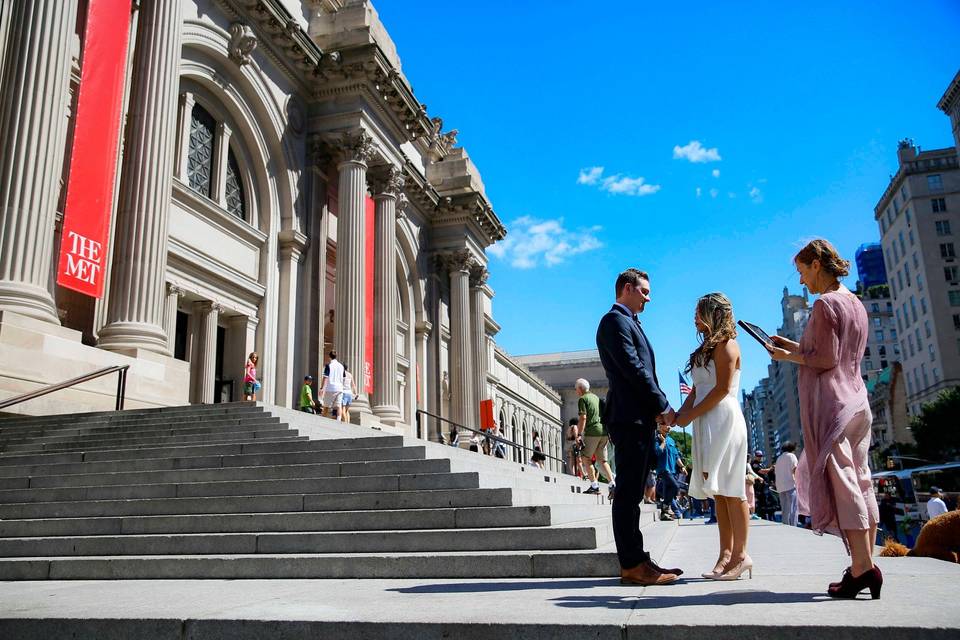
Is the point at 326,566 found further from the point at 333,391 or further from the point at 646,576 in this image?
the point at 333,391

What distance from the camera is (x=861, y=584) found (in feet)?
11.6

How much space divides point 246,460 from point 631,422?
19.2 feet

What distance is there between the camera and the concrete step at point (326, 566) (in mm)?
5230

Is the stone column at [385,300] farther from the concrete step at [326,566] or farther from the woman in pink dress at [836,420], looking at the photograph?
the woman in pink dress at [836,420]

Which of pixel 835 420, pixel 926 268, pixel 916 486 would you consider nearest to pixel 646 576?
pixel 835 420

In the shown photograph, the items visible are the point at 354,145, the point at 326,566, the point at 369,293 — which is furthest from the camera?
the point at 369,293

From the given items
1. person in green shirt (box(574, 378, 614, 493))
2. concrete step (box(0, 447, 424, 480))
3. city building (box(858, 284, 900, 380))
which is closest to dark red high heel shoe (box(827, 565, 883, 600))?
concrete step (box(0, 447, 424, 480))

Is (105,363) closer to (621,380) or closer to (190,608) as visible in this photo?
(190,608)

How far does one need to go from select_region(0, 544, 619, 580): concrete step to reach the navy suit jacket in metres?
1.24

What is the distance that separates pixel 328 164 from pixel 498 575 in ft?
70.0

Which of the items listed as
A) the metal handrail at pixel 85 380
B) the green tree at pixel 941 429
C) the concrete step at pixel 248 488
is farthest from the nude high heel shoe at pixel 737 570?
the green tree at pixel 941 429

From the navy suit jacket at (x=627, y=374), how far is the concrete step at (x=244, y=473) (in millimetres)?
3325

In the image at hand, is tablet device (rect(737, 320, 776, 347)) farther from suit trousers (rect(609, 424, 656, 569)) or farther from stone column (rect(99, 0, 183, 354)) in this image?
stone column (rect(99, 0, 183, 354))

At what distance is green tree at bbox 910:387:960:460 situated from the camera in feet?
174
